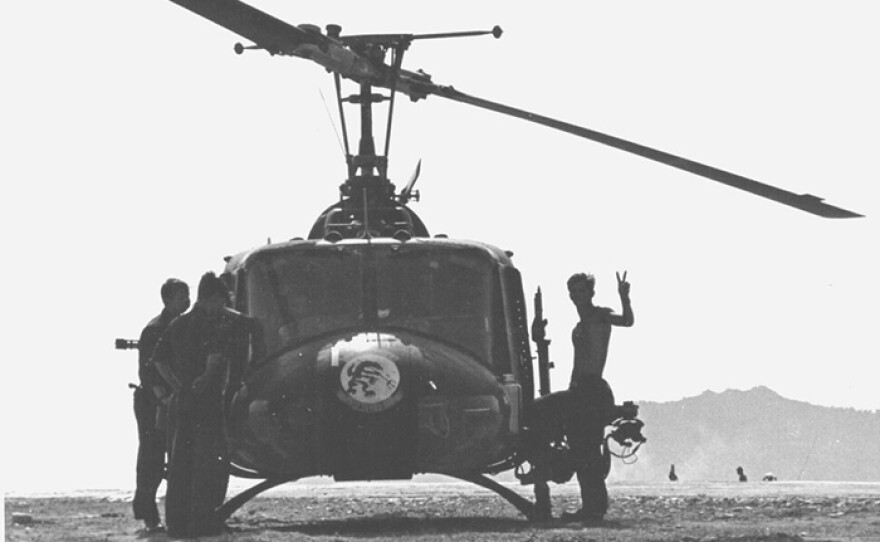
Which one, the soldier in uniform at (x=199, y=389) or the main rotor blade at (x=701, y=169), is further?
the main rotor blade at (x=701, y=169)

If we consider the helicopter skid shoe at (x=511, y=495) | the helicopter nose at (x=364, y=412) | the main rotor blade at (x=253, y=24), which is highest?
the main rotor blade at (x=253, y=24)

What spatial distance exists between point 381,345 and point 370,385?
0.41 m

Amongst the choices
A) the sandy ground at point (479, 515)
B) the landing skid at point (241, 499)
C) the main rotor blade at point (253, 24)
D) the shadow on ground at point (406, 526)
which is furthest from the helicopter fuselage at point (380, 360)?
the main rotor blade at point (253, 24)

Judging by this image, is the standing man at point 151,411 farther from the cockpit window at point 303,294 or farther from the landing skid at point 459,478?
the cockpit window at point 303,294

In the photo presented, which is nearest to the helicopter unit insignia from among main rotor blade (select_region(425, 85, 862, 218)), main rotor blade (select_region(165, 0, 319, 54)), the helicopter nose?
the helicopter nose

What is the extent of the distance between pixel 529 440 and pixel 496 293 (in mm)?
1104

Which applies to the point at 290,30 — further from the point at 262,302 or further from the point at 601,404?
the point at 601,404

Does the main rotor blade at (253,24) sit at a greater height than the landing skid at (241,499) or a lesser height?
greater

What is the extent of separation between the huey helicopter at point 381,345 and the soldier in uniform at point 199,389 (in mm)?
630

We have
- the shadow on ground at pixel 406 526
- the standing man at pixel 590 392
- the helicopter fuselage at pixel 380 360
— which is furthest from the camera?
the standing man at pixel 590 392

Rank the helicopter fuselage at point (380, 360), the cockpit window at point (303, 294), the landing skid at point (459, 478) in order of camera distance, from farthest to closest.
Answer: the cockpit window at point (303, 294)
the landing skid at point (459, 478)
the helicopter fuselage at point (380, 360)

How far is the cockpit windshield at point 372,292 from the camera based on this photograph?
14758 mm

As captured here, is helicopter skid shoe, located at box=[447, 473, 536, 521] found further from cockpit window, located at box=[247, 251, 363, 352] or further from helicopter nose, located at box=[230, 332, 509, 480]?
cockpit window, located at box=[247, 251, 363, 352]

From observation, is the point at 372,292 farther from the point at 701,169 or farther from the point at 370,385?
the point at 701,169
